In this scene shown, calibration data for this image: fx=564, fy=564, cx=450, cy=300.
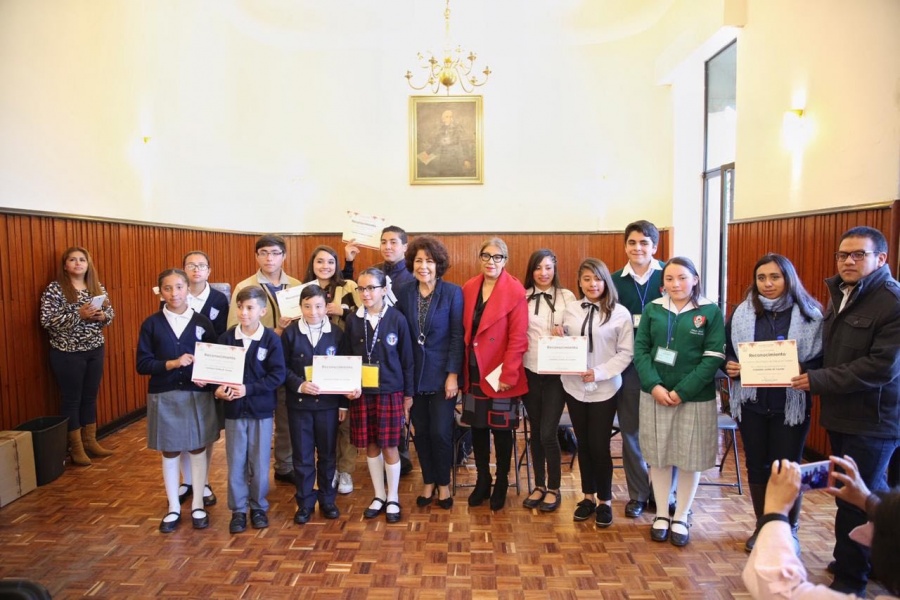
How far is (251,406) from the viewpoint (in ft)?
10.6

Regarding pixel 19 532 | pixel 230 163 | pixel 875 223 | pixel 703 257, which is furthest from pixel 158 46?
pixel 703 257

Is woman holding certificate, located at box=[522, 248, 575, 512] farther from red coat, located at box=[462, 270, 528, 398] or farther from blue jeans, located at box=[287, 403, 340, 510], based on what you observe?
blue jeans, located at box=[287, 403, 340, 510]

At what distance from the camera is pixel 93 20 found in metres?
5.05

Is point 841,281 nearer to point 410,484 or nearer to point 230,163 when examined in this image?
point 410,484

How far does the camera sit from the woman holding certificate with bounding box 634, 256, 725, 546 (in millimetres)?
3014

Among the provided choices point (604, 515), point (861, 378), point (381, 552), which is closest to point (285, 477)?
point (381, 552)

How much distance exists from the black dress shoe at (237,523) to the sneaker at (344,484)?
0.70 m

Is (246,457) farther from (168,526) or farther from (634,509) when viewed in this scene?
(634,509)

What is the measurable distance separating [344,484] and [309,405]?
0.85m

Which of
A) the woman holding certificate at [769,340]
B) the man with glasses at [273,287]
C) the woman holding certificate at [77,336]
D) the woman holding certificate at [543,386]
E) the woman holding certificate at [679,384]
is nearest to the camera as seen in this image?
the woman holding certificate at [769,340]

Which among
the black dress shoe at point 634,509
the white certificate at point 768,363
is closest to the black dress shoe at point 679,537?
the black dress shoe at point 634,509

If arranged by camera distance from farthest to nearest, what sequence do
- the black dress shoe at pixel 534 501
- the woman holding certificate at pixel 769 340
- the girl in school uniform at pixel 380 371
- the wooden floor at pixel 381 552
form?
the black dress shoe at pixel 534 501 < the girl in school uniform at pixel 380 371 < the woman holding certificate at pixel 769 340 < the wooden floor at pixel 381 552

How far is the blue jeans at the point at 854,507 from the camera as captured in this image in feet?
8.27

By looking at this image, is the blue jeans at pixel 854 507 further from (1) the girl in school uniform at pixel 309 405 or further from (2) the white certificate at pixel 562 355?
(1) the girl in school uniform at pixel 309 405
